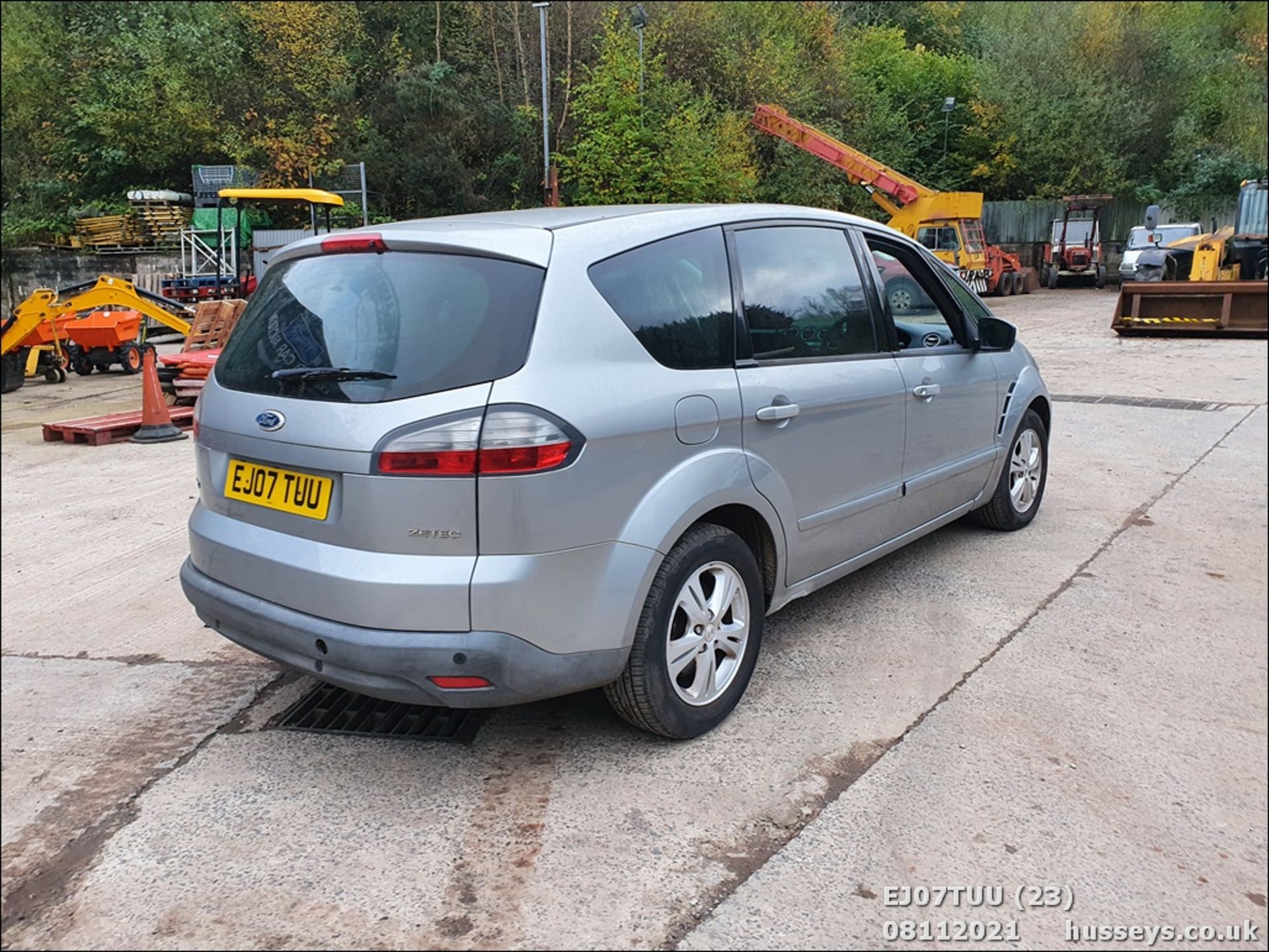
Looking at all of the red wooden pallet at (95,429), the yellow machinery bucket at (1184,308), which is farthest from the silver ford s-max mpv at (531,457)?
the yellow machinery bucket at (1184,308)

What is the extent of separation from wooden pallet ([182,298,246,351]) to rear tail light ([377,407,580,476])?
1113 centimetres

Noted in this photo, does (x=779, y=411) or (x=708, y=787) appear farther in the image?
(x=779, y=411)

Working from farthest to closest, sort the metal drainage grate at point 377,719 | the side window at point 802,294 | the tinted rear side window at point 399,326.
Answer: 1. the side window at point 802,294
2. the metal drainage grate at point 377,719
3. the tinted rear side window at point 399,326

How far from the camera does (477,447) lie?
2.66 m

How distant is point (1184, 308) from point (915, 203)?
10.1 meters

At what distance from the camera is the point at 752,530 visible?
3.57 m

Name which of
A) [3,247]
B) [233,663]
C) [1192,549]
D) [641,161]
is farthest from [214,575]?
[3,247]

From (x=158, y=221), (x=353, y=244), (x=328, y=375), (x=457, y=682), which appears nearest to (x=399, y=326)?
(x=328, y=375)

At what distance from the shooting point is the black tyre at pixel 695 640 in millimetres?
3045

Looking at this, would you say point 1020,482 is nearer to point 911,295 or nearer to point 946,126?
point 911,295

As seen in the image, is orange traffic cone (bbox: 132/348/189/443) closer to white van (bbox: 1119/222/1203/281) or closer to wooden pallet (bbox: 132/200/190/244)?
wooden pallet (bbox: 132/200/190/244)

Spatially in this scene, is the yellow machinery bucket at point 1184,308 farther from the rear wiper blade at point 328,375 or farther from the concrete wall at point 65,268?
the concrete wall at point 65,268

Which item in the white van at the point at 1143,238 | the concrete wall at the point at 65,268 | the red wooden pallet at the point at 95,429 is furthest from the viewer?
the white van at the point at 1143,238

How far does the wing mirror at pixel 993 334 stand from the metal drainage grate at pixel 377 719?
3129 millimetres
